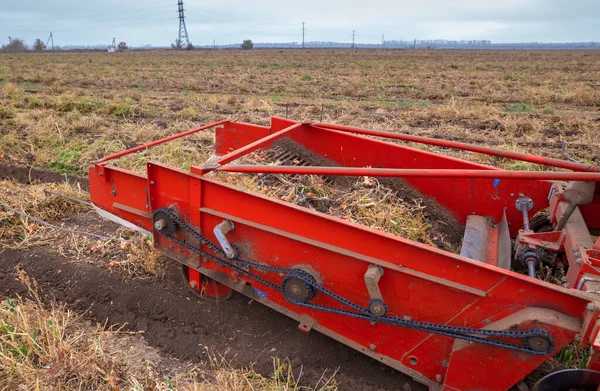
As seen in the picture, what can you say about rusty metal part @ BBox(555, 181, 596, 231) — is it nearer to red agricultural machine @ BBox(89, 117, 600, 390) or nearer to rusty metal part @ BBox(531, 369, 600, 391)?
red agricultural machine @ BBox(89, 117, 600, 390)

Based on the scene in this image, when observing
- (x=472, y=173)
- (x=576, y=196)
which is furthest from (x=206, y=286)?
(x=576, y=196)

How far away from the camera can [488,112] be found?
11.0 metres

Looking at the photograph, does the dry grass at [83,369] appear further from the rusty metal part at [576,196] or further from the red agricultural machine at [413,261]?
the rusty metal part at [576,196]

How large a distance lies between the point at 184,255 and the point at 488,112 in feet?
32.4

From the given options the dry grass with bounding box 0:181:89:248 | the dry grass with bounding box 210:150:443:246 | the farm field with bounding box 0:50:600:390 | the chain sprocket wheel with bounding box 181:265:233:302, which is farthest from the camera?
the dry grass with bounding box 0:181:89:248

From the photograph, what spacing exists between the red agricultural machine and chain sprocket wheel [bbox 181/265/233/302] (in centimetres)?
1

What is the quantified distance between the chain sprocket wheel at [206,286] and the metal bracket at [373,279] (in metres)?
1.53

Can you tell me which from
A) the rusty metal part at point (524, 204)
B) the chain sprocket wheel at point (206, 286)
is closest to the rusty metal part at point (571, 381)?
the rusty metal part at point (524, 204)

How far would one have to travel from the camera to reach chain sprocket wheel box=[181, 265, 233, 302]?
12.0ft

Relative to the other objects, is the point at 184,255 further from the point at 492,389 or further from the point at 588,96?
the point at 588,96

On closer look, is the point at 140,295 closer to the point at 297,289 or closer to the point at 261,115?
the point at 297,289

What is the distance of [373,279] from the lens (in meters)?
2.60

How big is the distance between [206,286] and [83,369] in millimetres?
1119

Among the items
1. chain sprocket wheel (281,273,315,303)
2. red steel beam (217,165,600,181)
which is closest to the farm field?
chain sprocket wheel (281,273,315,303)
